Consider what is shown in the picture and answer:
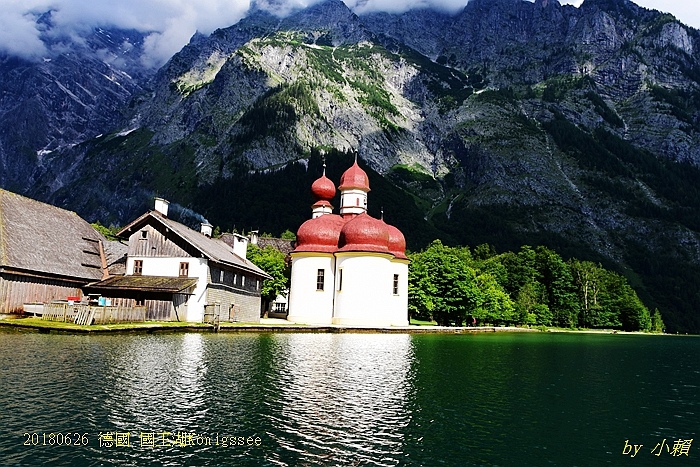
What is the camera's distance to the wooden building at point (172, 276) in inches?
1969

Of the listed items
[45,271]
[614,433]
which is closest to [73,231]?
[45,271]

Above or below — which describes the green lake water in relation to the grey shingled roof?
below

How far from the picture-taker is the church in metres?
64.6

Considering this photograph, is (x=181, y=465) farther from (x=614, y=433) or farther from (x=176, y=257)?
(x=176, y=257)

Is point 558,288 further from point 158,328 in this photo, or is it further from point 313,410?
point 313,410

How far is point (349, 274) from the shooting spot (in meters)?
65.1

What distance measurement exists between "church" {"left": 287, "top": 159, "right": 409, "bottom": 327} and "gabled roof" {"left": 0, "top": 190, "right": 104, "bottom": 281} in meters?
24.3

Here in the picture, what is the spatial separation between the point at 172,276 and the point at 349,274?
2079 centimetres

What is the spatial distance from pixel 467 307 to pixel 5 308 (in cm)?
5989

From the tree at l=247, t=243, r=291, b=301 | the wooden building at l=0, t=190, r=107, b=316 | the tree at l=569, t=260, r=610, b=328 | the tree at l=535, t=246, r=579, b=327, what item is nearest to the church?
the tree at l=247, t=243, r=291, b=301

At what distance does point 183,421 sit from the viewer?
16.0 meters

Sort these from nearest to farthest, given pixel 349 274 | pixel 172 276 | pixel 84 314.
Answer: pixel 84 314 < pixel 172 276 < pixel 349 274

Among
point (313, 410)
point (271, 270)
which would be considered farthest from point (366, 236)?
point (313, 410)

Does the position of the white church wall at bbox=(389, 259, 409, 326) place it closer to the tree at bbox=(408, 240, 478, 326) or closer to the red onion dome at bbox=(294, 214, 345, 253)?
the red onion dome at bbox=(294, 214, 345, 253)
